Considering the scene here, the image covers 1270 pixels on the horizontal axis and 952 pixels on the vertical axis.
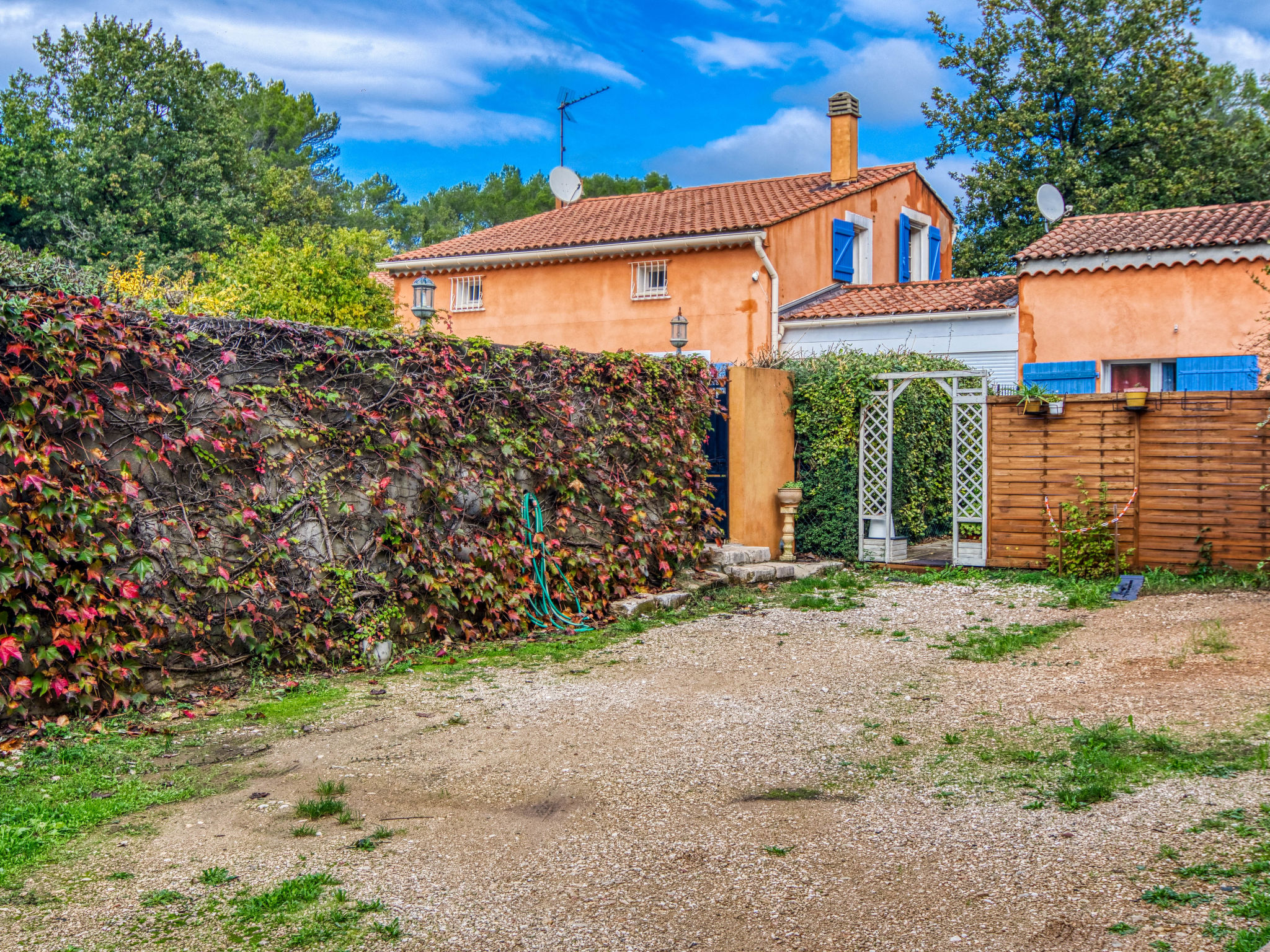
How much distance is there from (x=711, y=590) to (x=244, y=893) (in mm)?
7117

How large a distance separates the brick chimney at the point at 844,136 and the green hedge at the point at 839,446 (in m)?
9.92

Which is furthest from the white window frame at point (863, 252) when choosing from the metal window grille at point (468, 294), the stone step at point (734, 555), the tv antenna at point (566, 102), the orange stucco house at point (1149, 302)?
the stone step at point (734, 555)

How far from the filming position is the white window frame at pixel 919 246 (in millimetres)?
23656

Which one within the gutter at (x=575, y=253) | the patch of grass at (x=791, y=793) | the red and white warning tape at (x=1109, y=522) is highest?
the gutter at (x=575, y=253)

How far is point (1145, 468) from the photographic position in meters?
10.6

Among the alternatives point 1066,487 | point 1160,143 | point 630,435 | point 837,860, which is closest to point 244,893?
point 837,860

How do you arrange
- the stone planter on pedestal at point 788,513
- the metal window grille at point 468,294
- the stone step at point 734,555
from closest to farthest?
the stone step at point 734,555 < the stone planter on pedestal at point 788,513 < the metal window grille at point 468,294

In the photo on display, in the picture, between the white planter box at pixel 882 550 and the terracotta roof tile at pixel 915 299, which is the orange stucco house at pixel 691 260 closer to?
the terracotta roof tile at pixel 915 299

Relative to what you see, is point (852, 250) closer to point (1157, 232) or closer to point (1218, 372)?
point (1157, 232)

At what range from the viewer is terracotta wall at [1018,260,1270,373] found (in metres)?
14.4

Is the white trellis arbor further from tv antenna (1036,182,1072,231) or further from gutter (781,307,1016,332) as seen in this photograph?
tv antenna (1036,182,1072,231)

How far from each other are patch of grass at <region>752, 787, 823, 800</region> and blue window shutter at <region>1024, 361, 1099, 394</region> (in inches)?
480

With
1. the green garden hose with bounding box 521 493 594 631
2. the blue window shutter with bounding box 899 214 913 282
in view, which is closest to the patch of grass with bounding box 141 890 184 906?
the green garden hose with bounding box 521 493 594 631

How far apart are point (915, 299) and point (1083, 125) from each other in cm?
1206
